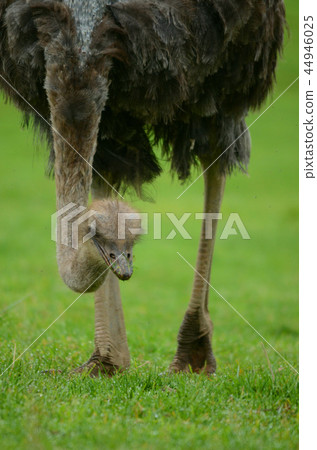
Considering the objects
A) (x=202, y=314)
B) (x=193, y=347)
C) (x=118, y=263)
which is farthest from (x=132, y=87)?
(x=193, y=347)

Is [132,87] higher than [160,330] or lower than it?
higher

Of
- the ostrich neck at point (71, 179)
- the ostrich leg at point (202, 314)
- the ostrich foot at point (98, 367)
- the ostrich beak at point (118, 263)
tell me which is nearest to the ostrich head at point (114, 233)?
the ostrich beak at point (118, 263)

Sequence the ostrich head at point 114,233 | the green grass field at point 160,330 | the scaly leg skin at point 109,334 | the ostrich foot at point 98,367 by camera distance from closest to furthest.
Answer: the green grass field at point 160,330 < the ostrich head at point 114,233 < the ostrich foot at point 98,367 < the scaly leg skin at point 109,334

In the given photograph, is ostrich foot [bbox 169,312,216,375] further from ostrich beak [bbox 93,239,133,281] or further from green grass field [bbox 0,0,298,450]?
ostrich beak [bbox 93,239,133,281]

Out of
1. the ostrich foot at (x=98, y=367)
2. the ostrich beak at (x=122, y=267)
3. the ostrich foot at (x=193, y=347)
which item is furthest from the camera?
the ostrich foot at (x=193, y=347)

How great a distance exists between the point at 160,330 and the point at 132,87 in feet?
13.1

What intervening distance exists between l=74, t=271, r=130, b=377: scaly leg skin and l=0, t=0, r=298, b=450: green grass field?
138 millimetres

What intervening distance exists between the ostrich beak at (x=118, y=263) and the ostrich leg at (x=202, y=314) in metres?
1.74

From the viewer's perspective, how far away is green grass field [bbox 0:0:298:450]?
13.0 ft

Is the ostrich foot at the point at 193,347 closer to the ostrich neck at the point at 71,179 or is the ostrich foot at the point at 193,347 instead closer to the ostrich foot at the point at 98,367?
the ostrich foot at the point at 98,367

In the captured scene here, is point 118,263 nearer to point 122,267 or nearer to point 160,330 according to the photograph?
point 122,267

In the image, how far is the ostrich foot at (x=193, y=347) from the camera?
20.2 ft

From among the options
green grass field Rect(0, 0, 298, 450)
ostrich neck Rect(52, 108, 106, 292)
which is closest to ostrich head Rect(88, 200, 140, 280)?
ostrich neck Rect(52, 108, 106, 292)

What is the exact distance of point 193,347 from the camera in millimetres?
6207
